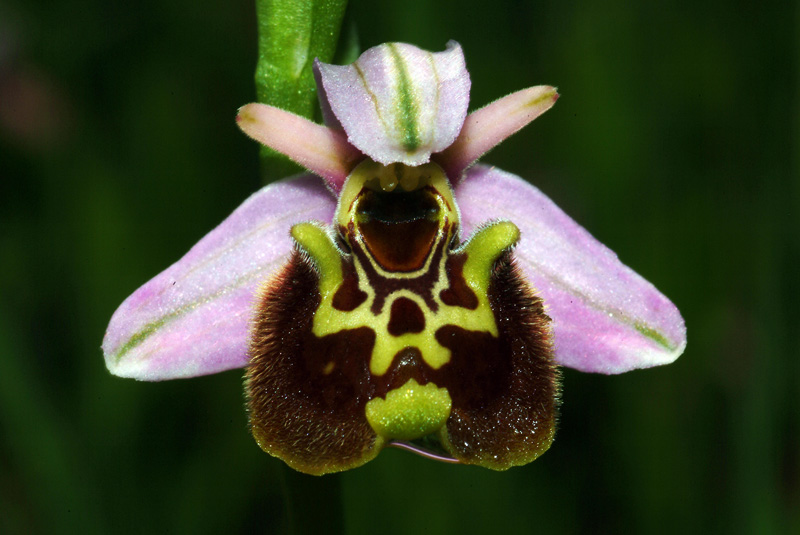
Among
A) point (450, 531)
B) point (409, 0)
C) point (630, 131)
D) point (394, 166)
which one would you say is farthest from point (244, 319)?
point (630, 131)

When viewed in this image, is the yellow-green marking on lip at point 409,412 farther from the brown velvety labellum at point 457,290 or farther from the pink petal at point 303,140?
the pink petal at point 303,140

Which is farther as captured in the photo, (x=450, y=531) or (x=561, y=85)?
(x=561, y=85)

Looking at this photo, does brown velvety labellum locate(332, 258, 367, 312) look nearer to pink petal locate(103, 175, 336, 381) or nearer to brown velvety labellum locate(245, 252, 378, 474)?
brown velvety labellum locate(245, 252, 378, 474)

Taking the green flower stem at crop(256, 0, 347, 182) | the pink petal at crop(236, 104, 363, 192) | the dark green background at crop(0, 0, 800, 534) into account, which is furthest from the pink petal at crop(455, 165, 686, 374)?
the dark green background at crop(0, 0, 800, 534)

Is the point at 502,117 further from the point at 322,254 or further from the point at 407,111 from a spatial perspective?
the point at 322,254

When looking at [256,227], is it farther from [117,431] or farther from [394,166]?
[117,431]

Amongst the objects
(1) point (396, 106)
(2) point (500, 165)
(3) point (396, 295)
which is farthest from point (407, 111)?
(2) point (500, 165)
